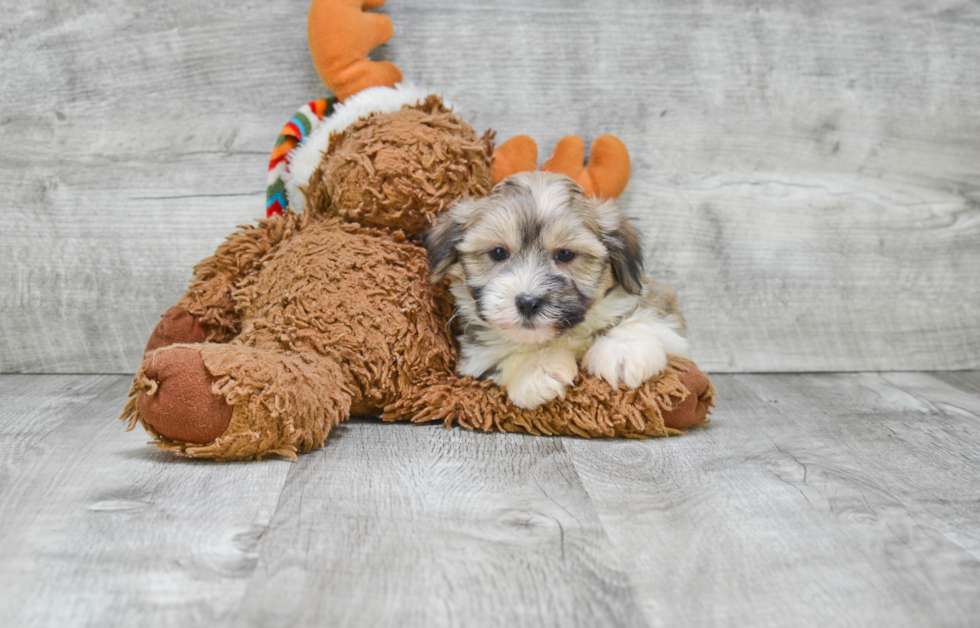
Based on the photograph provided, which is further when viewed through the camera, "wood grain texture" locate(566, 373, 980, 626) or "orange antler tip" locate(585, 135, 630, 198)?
"orange antler tip" locate(585, 135, 630, 198)

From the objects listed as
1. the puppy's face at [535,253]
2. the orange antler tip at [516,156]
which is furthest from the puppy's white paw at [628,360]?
the orange antler tip at [516,156]

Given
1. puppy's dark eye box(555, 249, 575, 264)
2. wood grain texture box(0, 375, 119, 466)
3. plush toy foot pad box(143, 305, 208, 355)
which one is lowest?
wood grain texture box(0, 375, 119, 466)

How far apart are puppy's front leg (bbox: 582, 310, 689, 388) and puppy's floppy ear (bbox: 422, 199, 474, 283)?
0.45 metres

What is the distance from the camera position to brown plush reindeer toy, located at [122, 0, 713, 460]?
6.01 ft

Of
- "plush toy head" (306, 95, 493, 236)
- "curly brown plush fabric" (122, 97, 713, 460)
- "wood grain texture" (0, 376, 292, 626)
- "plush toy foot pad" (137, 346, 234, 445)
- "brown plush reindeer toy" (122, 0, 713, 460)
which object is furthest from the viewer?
"plush toy head" (306, 95, 493, 236)

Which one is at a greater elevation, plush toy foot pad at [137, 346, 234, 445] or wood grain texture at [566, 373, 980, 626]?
plush toy foot pad at [137, 346, 234, 445]

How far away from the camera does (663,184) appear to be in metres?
2.91

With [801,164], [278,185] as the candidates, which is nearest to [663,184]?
[801,164]

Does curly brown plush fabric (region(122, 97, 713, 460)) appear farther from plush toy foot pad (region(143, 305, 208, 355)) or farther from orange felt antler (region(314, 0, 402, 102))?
orange felt antler (region(314, 0, 402, 102))

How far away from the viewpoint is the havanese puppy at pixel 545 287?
6.49 ft

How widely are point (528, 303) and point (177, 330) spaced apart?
1.06 meters

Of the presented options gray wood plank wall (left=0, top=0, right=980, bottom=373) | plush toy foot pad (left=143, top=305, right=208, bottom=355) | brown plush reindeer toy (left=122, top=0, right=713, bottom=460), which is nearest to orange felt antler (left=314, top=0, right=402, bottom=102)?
brown plush reindeer toy (left=122, top=0, right=713, bottom=460)

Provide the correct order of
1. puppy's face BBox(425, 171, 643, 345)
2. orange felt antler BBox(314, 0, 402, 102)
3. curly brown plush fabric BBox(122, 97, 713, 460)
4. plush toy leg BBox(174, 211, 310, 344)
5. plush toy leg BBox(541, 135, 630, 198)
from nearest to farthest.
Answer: puppy's face BBox(425, 171, 643, 345) → curly brown plush fabric BBox(122, 97, 713, 460) → plush toy leg BBox(174, 211, 310, 344) → orange felt antler BBox(314, 0, 402, 102) → plush toy leg BBox(541, 135, 630, 198)

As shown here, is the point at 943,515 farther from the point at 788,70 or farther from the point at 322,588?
the point at 788,70
